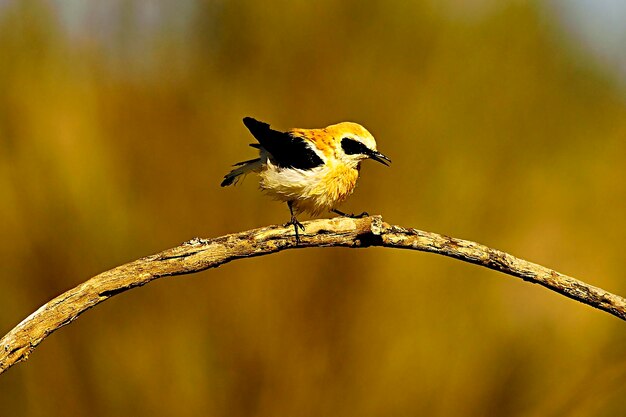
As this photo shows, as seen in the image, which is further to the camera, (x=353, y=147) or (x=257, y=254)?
(x=353, y=147)

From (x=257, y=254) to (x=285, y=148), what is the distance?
23cm

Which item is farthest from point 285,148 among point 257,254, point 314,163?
point 257,254

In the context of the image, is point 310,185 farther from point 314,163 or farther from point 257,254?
point 257,254

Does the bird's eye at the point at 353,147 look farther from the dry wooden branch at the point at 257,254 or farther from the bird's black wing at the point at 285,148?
the dry wooden branch at the point at 257,254

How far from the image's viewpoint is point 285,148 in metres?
1.16

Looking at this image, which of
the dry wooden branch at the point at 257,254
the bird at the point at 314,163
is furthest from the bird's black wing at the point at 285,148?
the dry wooden branch at the point at 257,254

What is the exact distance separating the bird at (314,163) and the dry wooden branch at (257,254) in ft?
0.32

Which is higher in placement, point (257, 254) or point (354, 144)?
point (354, 144)

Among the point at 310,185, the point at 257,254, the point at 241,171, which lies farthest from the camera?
the point at 241,171

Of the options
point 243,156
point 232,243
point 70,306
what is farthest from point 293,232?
point 243,156

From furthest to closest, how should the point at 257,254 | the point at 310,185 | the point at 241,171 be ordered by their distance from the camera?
the point at 241,171 < the point at 310,185 < the point at 257,254

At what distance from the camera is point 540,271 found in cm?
99

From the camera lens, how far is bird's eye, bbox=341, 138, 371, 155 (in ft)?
3.77

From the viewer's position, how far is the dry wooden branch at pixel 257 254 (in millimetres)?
914
